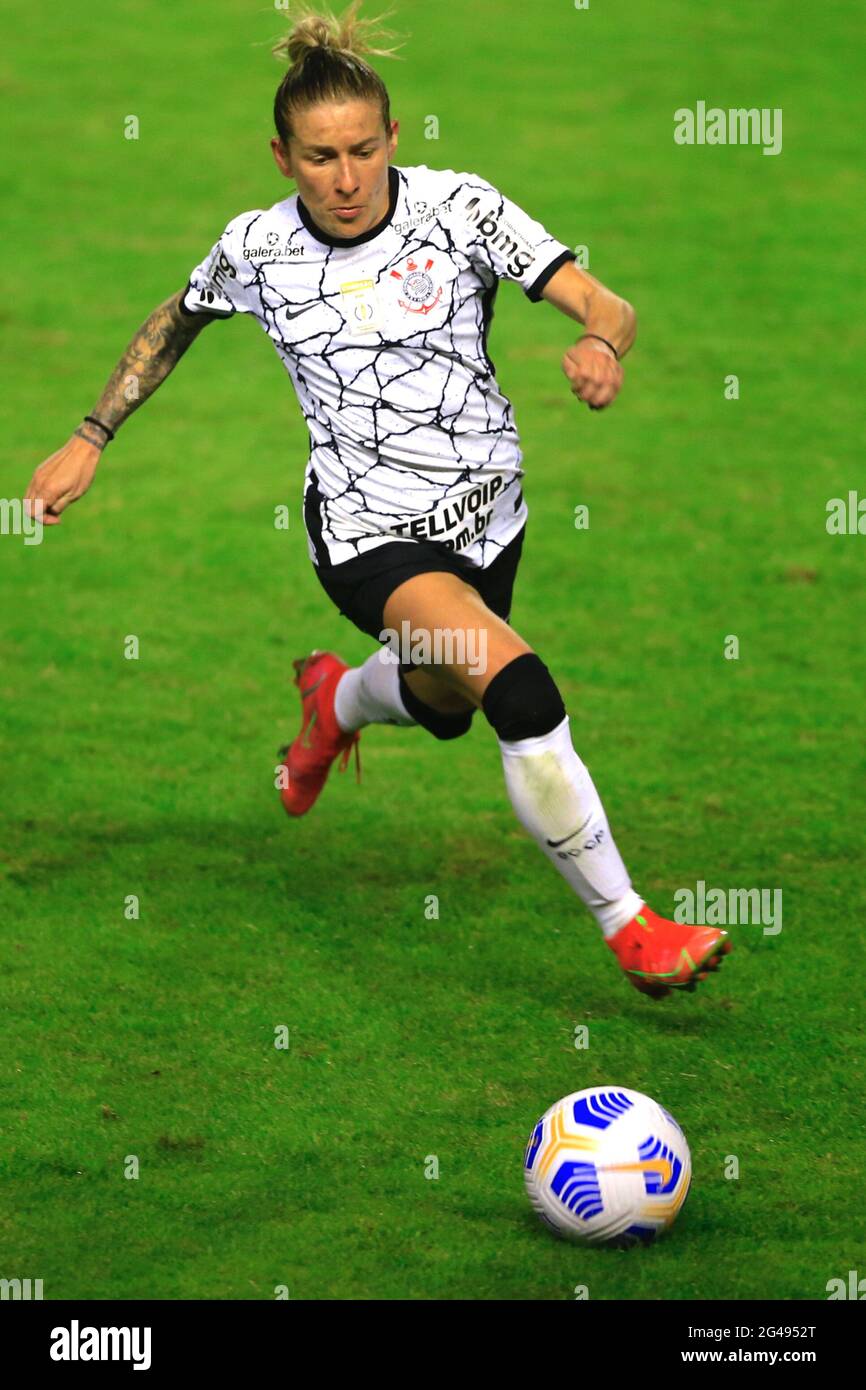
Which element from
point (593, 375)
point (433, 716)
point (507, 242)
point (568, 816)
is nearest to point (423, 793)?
point (433, 716)

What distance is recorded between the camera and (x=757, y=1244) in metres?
4.32

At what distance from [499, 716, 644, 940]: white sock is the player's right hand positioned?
Result: 1566mm

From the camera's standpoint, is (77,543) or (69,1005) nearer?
(69,1005)

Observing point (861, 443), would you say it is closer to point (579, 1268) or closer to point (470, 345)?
point (470, 345)

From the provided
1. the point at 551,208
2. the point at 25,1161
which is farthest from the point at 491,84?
the point at 25,1161

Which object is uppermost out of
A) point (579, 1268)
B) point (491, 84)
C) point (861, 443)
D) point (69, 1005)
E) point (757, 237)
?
point (491, 84)

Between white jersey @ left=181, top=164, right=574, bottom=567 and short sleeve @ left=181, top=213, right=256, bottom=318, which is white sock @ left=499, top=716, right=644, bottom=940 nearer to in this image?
white jersey @ left=181, top=164, right=574, bottom=567

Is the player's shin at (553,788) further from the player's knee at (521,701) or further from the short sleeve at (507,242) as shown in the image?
the short sleeve at (507,242)

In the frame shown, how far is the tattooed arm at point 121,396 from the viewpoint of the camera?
224 inches

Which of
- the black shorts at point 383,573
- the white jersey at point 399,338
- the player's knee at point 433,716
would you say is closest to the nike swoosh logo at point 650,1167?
the black shorts at point 383,573

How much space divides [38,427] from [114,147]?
5.72 meters

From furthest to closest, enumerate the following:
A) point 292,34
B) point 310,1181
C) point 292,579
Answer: point 292,579 → point 292,34 → point 310,1181

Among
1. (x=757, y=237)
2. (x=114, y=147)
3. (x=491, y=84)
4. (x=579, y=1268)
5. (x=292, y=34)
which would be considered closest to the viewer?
(x=579, y=1268)

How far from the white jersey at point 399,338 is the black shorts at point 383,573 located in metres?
0.03
